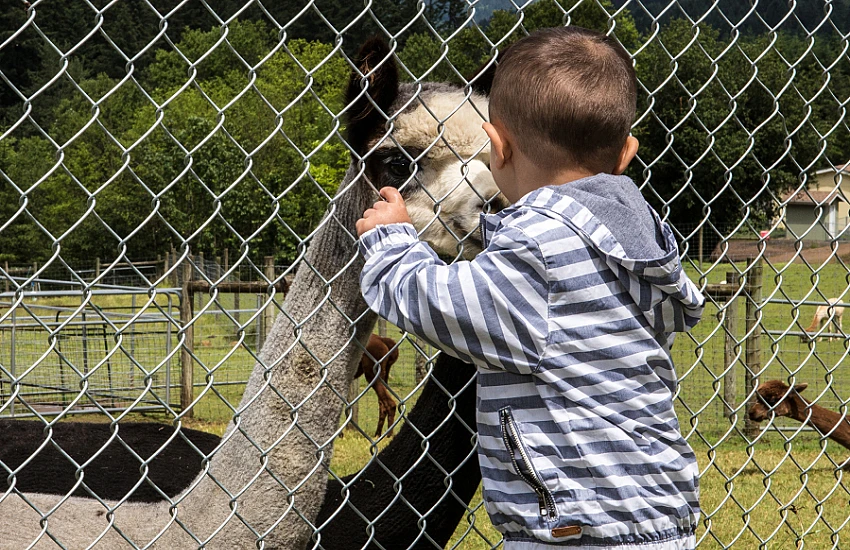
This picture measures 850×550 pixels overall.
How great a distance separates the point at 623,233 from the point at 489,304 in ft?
0.98

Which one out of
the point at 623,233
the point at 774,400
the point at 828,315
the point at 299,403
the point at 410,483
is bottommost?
the point at 774,400

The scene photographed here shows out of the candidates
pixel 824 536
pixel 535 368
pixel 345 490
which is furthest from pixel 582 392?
pixel 824 536

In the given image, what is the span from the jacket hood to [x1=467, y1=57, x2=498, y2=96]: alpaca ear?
0.49m

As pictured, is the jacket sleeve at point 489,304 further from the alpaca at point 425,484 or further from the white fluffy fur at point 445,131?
the white fluffy fur at point 445,131

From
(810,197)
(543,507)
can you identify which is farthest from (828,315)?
(543,507)

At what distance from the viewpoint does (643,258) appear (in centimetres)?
150

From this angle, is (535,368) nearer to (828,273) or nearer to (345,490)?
(345,490)

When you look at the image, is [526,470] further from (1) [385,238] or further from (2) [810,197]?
(2) [810,197]

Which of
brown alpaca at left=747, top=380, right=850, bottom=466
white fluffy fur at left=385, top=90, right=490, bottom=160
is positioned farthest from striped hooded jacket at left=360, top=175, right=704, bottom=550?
brown alpaca at left=747, top=380, right=850, bottom=466

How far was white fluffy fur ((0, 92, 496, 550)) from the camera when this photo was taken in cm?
233

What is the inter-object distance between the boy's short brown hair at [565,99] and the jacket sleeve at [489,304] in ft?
0.69

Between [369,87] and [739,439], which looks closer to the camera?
[369,87]

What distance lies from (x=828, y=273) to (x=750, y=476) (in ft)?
38.9

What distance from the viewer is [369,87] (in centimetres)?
203
